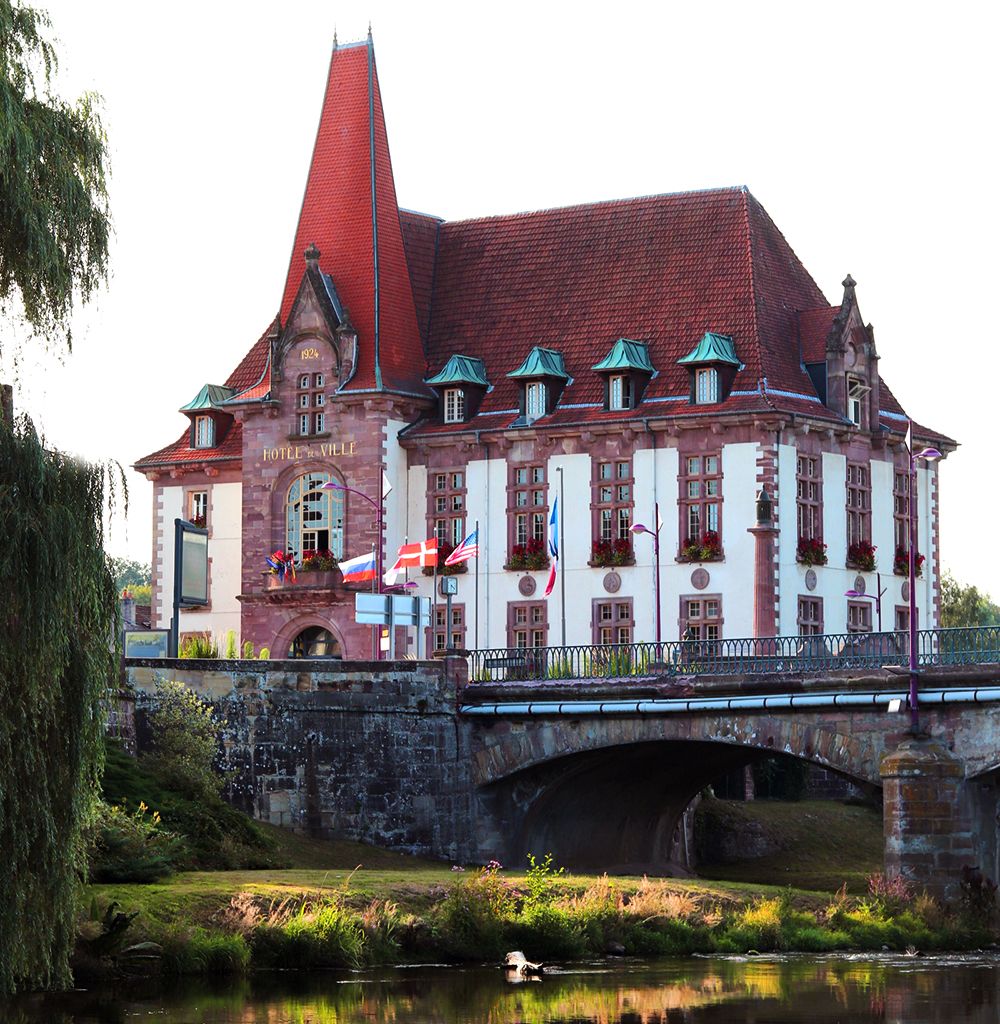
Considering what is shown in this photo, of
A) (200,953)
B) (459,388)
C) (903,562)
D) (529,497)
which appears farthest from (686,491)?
(200,953)

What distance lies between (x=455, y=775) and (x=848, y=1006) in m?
23.3

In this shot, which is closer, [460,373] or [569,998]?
[569,998]

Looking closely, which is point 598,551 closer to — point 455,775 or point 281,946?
point 455,775

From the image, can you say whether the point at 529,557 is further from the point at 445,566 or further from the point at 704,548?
the point at 704,548

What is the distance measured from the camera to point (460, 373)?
75.9 m

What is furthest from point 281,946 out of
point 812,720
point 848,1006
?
point 812,720

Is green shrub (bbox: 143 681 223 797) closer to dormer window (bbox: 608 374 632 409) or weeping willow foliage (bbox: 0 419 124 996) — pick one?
dormer window (bbox: 608 374 632 409)

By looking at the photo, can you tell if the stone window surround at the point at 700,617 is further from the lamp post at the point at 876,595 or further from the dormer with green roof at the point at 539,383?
the dormer with green roof at the point at 539,383

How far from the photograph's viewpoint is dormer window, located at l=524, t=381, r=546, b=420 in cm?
7431

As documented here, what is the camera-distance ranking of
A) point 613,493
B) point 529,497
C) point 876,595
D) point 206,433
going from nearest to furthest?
point 613,493, point 876,595, point 529,497, point 206,433

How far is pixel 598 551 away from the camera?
72.6m

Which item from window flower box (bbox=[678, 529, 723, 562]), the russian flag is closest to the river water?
the russian flag

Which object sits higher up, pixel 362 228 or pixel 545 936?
pixel 362 228

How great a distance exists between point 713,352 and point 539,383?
5837 millimetres
